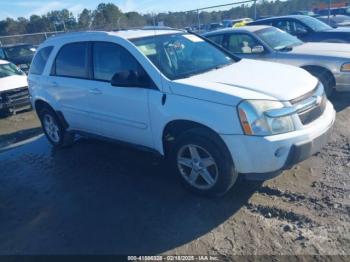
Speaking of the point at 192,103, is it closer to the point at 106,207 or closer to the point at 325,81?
the point at 106,207

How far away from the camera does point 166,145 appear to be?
13.6 feet

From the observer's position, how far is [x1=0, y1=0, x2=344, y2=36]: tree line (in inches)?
882

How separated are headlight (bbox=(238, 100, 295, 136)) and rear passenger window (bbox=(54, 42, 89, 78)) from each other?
8.33 ft

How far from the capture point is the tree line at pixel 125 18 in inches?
882

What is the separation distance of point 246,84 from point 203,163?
0.96 m

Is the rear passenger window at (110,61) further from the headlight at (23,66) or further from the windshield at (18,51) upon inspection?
the windshield at (18,51)

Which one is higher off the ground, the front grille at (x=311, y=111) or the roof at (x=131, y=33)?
the roof at (x=131, y=33)

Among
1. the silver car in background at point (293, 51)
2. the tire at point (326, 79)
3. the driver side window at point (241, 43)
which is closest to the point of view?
the silver car in background at point (293, 51)

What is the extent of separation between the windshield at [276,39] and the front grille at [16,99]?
639 centimetres

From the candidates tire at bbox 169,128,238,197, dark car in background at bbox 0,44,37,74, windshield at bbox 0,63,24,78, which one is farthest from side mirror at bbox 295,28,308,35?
dark car in background at bbox 0,44,37,74

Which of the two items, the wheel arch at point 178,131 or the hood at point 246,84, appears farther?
the wheel arch at point 178,131

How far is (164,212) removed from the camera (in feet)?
12.3

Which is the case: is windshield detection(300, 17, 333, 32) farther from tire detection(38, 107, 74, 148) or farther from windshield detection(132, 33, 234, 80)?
tire detection(38, 107, 74, 148)

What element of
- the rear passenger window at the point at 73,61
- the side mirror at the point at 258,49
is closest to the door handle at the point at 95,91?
the rear passenger window at the point at 73,61
